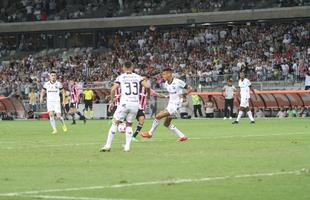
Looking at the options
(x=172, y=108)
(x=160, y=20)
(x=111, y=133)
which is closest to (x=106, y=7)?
(x=160, y=20)

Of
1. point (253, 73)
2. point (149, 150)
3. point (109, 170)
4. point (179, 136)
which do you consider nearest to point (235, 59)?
point (253, 73)

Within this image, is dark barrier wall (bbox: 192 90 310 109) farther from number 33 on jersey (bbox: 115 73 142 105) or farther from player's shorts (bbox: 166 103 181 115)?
number 33 on jersey (bbox: 115 73 142 105)

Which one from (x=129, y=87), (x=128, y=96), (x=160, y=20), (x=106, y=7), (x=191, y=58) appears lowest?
(x=128, y=96)

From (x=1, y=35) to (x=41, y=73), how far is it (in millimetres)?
12680

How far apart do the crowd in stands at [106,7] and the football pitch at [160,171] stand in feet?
145

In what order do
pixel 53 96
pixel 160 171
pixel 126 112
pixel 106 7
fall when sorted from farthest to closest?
pixel 106 7, pixel 53 96, pixel 126 112, pixel 160 171

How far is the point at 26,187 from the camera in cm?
1212

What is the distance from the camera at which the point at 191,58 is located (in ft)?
199

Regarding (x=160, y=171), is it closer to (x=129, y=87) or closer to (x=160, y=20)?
(x=129, y=87)

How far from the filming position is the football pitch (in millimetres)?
11305

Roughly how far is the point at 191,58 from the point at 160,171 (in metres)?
46.6

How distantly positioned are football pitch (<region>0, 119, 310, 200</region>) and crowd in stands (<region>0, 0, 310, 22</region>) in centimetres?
4408

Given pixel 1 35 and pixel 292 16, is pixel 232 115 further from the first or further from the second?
pixel 1 35

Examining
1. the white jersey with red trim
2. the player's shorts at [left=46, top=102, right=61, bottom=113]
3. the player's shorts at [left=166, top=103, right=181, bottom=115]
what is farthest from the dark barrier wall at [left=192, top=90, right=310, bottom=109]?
the player's shorts at [left=166, top=103, right=181, bottom=115]
